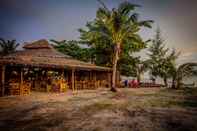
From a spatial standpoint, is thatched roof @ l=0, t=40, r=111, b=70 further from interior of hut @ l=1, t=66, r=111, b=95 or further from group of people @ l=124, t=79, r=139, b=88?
group of people @ l=124, t=79, r=139, b=88

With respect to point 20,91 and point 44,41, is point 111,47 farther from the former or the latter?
point 20,91

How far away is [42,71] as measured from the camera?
22938mm

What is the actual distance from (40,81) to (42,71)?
3629mm

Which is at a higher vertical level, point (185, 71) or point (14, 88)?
point (185, 71)

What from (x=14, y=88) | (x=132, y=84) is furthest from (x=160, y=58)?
(x=14, y=88)

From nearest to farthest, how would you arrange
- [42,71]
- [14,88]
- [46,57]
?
[14,88] → [46,57] → [42,71]

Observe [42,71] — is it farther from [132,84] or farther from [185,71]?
[185,71]

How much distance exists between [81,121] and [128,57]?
75.6ft

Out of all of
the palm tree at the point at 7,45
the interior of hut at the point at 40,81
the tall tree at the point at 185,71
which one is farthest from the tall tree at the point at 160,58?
the palm tree at the point at 7,45

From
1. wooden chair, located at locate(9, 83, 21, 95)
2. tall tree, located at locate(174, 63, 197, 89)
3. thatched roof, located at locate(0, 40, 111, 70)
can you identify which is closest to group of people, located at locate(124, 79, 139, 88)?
thatched roof, located at locate(0, 40, 111, 70)

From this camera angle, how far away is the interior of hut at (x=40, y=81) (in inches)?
601

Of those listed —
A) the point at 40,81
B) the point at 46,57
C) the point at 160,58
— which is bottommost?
the point at 40,81

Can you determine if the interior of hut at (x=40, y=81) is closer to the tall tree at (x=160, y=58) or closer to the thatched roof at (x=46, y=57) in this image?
the thatched roof at (x=46, y=57)

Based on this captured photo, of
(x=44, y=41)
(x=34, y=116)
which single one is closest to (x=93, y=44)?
(x=44, y=41)
